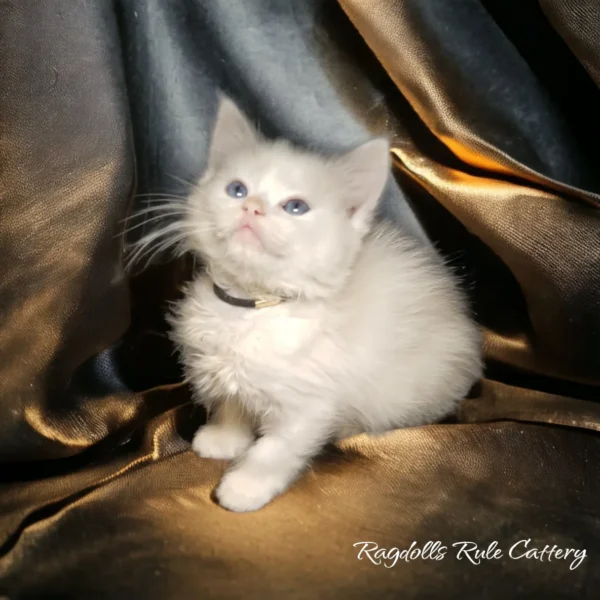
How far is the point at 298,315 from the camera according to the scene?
958 mm

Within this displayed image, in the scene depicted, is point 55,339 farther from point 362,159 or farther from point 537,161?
point 537,161

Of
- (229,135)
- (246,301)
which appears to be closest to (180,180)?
(229,135)

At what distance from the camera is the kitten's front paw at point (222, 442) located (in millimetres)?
1075

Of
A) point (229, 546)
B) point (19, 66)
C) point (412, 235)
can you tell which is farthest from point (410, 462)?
point (19, 66)

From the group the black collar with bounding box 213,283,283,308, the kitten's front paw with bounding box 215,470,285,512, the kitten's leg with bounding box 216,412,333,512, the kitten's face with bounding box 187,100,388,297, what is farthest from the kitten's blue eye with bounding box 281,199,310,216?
the kitten's front paw with bounding box 215,470,285,512

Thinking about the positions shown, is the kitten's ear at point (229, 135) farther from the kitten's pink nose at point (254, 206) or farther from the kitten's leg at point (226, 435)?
the kitten's leg at point (226, 435)

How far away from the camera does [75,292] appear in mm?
990

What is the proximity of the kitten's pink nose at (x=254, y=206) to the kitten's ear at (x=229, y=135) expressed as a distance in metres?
0.19

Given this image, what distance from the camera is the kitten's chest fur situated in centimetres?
94

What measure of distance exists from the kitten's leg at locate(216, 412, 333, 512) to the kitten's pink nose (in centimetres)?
31

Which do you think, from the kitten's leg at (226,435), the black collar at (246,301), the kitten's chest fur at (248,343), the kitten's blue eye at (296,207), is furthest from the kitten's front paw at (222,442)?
the kitten's blue eye at (296,207)

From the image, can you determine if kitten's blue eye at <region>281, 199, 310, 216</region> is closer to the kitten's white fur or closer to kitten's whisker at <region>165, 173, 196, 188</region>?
the kitten's white fur

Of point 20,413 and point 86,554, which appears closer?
point 86,554

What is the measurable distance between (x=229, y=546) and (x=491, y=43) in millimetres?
893
